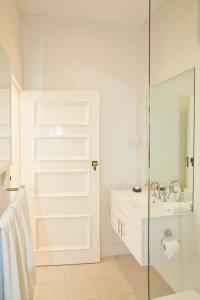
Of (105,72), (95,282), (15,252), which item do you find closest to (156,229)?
(95,282)

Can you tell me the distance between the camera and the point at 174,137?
238cm

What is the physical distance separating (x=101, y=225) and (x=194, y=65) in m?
2.03

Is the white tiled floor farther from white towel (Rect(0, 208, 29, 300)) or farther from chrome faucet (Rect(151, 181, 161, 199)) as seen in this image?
white towel (Rect(0, 208, 29, 300))

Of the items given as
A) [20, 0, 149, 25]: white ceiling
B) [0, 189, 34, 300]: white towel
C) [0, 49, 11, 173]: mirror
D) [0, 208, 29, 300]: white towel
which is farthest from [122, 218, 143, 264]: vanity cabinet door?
[20, 0, 149, 25]: white ceiling

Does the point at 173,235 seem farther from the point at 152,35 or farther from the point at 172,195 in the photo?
the point at 152,35

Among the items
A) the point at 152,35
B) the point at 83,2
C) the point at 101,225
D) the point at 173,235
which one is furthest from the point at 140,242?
the point at 83,2

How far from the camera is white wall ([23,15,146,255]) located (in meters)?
3.00

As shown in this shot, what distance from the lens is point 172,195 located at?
2.35 meters

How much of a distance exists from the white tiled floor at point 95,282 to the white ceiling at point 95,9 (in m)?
2.74

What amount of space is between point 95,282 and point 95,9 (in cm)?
278

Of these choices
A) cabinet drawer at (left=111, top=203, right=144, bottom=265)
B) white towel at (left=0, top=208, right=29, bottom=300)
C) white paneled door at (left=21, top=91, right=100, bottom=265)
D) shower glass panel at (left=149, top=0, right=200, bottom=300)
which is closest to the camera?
white towel at (left=0, top=208, right=29, bottom=300)

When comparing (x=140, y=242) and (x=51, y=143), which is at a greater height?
(x=51, y=143)

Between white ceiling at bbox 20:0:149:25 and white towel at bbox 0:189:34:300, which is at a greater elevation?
white ceiling at bbox 20:0:149:25

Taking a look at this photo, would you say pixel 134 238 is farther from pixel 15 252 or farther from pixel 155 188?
pixel 15 252
